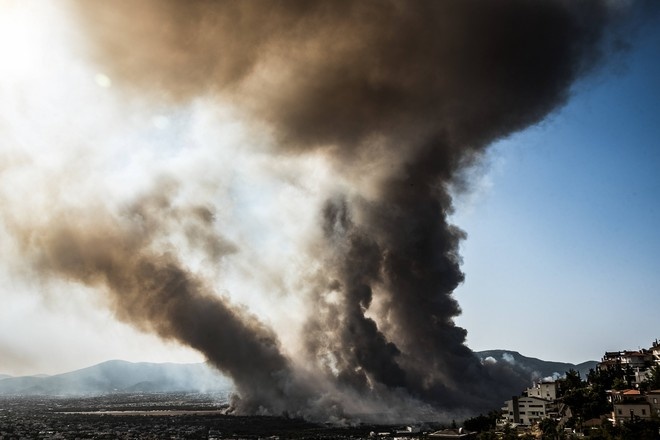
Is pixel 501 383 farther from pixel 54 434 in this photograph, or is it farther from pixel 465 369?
pixel 54 434

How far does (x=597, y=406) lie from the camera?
76.2m

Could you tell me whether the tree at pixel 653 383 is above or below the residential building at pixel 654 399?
above

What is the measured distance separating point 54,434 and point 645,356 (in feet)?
443

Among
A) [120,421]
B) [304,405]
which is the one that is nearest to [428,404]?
[304,405]

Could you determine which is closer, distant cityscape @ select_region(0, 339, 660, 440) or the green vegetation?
the green vegetation

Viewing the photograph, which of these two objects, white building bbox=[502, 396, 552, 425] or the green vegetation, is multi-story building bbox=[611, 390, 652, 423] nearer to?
the green vegetation

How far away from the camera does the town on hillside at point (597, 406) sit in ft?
214

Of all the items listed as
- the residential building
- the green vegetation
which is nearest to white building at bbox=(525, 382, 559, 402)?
the green vegetation

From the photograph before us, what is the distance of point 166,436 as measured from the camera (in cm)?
12506

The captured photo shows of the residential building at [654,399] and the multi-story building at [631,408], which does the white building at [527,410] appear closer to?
the multi-story building at [631,408]

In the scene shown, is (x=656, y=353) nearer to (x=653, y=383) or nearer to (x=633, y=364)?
(x=633, y=364)

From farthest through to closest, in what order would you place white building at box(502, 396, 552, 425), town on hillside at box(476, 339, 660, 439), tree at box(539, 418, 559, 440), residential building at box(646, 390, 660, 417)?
white building at box(502, 396, 552, 425) → tree at box(539, 418, 559, 440) → residential building at box(646, 390, 660, 417) → town on hillside at box(476, 339, 660, 439)

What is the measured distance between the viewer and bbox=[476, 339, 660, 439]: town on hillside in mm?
65375

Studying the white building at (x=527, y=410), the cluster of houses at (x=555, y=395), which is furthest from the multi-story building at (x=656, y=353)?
the white building at (x=527, y=410)
